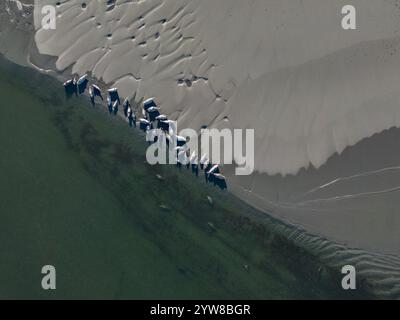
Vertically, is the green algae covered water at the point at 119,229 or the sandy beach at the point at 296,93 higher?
the sandy beach at the point at 296,93

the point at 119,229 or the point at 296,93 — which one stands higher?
the point at 296,93

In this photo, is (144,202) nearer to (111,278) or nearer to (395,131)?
(111,278)

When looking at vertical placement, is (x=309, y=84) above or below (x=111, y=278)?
above

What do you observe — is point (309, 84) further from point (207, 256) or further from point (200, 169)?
point (207, 256)

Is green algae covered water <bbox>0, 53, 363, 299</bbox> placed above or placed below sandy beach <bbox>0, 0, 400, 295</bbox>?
below

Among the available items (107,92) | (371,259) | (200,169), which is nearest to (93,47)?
(107,92)
